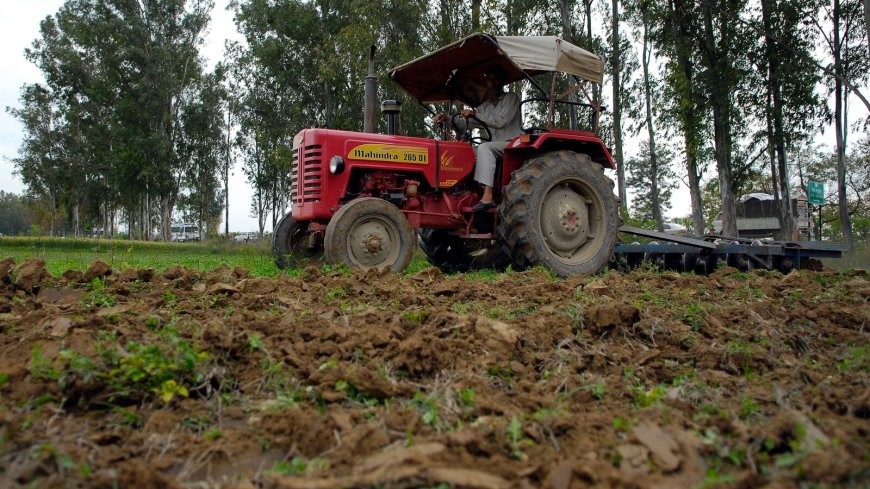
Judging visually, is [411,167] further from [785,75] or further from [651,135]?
[651,135]

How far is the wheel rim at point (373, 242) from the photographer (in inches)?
267

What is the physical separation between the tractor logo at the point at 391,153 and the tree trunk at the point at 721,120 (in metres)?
12.8

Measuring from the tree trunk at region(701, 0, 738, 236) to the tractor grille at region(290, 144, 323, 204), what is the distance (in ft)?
45.0

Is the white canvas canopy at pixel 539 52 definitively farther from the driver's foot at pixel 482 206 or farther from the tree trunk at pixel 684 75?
the tree trunk at pixel 684 75

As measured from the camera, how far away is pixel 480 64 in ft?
26.2

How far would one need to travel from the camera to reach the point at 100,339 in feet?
9.52

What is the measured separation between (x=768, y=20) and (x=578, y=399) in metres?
19.1

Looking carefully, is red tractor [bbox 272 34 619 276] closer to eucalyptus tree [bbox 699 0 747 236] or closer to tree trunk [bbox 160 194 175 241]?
eucalyptus tree [bbox 699 0 747 236]

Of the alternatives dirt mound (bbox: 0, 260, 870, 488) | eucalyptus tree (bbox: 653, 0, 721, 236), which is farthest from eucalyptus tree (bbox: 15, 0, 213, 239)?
dirt mound (bbox: 0, 260, 870, 488)

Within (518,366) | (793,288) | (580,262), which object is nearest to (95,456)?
(518,366)

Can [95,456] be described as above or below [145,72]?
below

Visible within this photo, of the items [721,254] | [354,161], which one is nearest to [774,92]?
[721,254]

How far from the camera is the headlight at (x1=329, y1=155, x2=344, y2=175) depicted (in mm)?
7020

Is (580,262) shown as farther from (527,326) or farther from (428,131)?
(428,131)
